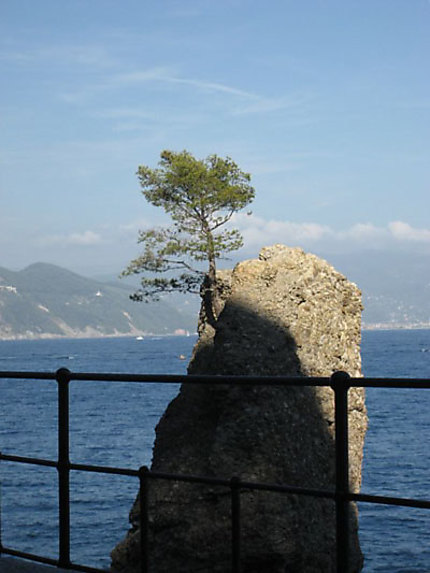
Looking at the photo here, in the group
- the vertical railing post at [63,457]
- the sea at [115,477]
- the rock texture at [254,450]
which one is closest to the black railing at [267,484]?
the vertical railing post at [63,457]

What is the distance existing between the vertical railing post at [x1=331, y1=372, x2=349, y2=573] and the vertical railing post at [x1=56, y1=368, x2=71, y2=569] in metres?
1.42

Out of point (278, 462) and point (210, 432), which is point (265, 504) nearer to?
point (278, 462)

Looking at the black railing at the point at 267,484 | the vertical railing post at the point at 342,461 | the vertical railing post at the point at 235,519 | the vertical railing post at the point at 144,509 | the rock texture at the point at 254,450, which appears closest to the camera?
the black railing at the point at 267,484

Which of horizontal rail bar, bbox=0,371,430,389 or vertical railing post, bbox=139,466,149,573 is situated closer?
horizontal rail bar, bbox=0,371,430,389

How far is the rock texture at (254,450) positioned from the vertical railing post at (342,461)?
986 cm

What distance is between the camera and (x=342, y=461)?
12.4ft

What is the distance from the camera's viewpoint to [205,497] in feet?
46.4

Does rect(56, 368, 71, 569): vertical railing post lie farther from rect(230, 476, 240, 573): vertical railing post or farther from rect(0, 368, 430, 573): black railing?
rect(230, 476, 240, 573): vertical railing post

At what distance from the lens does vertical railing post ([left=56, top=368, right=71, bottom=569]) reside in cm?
452

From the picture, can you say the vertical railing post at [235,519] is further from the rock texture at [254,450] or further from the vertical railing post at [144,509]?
the rock texture at [254,450]

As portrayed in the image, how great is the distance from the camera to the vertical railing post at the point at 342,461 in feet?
11.8

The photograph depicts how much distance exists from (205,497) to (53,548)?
1820 cm

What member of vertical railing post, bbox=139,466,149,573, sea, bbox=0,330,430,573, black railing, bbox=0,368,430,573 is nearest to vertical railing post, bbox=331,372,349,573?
black railing, bbox=0,368,430,573

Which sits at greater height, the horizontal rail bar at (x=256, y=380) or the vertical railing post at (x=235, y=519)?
the horizontal rail bar at (x=256, y=380)
